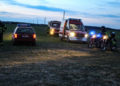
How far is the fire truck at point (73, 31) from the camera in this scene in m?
25.6

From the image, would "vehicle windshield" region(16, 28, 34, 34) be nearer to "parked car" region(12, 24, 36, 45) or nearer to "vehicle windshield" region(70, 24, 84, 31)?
"parked car" region(12, 24, 36, 45)

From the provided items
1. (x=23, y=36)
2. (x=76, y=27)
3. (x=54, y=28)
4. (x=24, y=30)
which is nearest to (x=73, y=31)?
(x=76, y=27)

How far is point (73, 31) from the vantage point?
1014 inches

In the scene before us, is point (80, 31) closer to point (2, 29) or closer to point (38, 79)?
point (2, 29)

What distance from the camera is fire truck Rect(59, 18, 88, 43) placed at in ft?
83.9

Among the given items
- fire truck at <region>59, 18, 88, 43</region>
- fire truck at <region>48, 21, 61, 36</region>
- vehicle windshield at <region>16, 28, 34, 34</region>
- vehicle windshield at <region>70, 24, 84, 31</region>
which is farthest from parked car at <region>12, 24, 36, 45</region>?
fire truck at <region>48, 21, 61, 36</region>

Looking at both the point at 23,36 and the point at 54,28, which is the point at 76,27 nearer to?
the point at 23,36

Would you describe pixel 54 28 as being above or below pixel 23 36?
above

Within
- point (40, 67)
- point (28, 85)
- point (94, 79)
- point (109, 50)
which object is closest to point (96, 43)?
point (109, 50)

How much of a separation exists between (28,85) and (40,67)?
2.96m

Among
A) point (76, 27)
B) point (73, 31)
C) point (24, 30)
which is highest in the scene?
point (76, 27)

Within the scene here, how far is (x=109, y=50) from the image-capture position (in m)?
18.6

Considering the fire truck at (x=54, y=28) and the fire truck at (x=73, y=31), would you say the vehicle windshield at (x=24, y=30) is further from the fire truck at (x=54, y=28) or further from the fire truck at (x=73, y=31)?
the fire truck at (x=54, y=28)

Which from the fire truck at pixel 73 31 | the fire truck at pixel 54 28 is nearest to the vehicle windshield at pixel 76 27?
the fire truck at pixel 73 31
